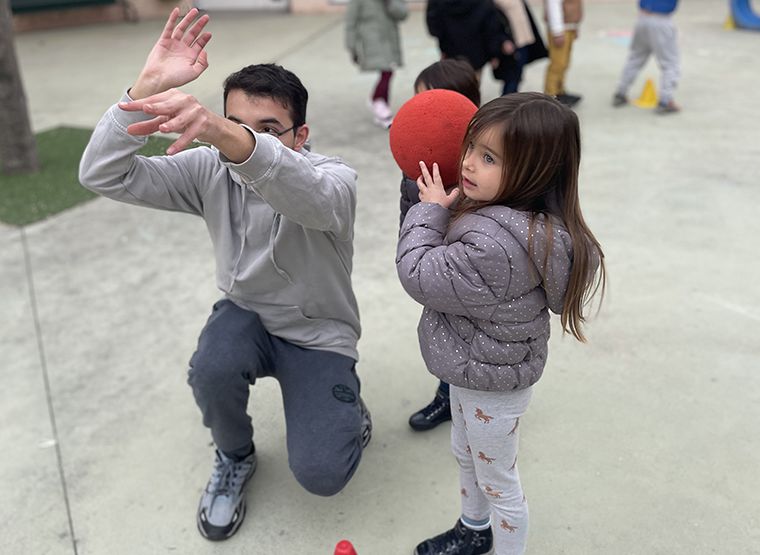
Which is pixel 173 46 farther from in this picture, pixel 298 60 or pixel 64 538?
pixel 298 60

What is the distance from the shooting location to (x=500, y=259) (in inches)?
59.0

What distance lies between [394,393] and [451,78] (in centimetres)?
117

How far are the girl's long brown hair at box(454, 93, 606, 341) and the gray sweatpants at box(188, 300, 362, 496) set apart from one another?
30.1 inches

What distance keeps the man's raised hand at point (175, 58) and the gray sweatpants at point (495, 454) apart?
1.01 m

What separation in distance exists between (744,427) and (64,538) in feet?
7.26

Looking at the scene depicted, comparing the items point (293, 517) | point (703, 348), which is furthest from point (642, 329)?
point (293, 517)

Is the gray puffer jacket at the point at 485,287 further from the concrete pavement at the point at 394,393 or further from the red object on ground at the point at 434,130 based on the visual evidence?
the concrete pavement at the point at 394,393

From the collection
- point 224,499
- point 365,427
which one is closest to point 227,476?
point 224,499

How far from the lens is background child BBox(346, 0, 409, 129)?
5.51 m

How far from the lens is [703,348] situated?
2.83 m

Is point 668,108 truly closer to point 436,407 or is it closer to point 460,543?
point 436,407

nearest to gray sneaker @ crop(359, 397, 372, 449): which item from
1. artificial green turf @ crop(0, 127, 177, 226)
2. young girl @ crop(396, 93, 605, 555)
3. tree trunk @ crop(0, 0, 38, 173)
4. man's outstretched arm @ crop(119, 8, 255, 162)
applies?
young girl @ crop(396, 93, 605, 555)

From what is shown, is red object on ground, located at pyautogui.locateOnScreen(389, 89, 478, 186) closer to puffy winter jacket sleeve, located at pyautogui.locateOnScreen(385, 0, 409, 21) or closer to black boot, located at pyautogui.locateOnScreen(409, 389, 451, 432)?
black boot, located at pyautogui.locateOnScreen(409, 389, 451, 432)

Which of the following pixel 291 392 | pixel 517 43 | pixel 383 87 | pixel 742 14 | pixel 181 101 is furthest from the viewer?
pixel 742 14
